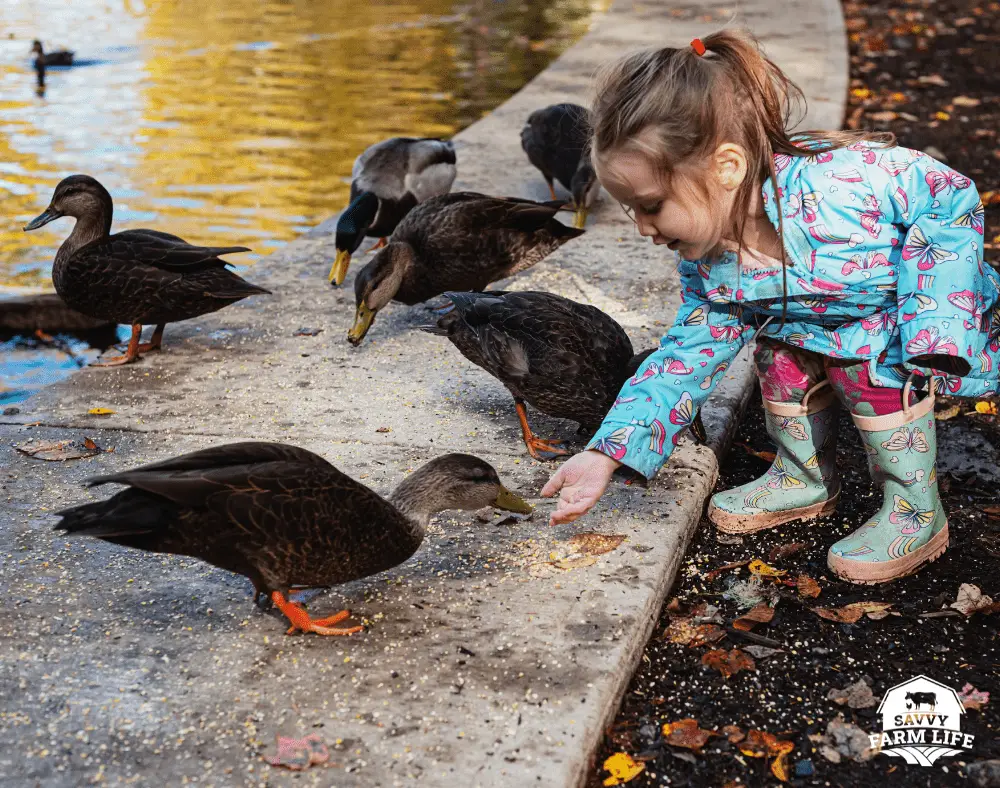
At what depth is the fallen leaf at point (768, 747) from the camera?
256 cm

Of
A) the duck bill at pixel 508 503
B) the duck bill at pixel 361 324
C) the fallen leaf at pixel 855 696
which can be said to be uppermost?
the duck bill at pixel 508 503

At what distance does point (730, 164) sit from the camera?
9.64 feet

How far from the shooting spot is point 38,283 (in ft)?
20.2

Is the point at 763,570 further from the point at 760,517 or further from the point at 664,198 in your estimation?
the point at 664,198

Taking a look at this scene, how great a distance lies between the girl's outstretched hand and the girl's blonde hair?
0.80 metres

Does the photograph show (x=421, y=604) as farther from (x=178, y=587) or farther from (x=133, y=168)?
(x=133, y=168)

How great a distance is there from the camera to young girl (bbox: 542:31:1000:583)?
289 centimetres

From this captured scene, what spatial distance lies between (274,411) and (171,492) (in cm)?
155

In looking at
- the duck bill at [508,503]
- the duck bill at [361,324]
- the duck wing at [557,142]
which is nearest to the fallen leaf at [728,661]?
the duck bill at [508,503]

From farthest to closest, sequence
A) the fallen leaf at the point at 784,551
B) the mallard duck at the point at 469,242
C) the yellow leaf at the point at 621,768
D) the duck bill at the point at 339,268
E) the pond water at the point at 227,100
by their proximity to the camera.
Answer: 1. the pond water at the point at 227,100
2. the duck bill at the point at 339,268
3. the mallard duck at the point at 469,242
4. the fallen leaf at the point at 784,551
5. the yellow leaf at the point at 621,768

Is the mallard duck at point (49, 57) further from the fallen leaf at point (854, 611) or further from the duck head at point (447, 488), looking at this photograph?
the fallen leaf at point (854, 611)

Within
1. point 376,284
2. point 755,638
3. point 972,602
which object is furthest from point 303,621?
point 376,284

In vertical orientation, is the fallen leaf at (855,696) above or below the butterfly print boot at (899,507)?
below

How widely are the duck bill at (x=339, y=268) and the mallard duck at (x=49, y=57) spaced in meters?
6.66
